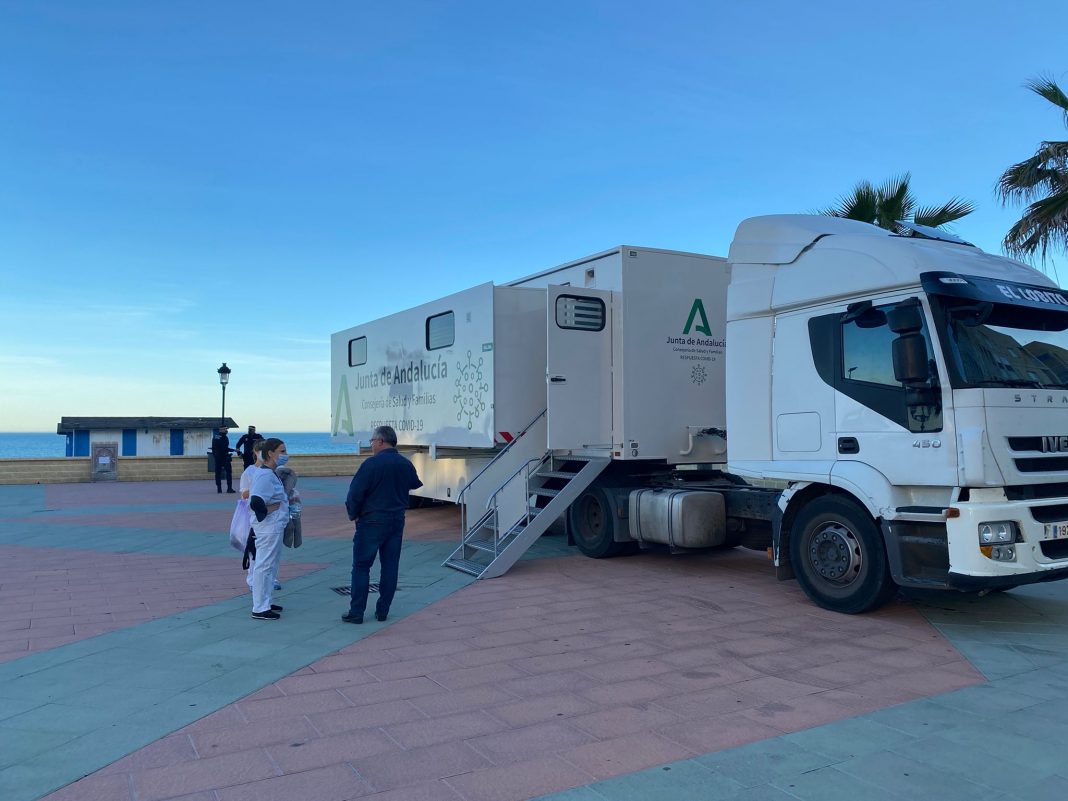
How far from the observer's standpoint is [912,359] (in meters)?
6.02

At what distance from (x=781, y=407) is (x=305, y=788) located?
17.1 ft

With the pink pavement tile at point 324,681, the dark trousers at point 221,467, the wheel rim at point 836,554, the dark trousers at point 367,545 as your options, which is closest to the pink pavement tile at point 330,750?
the pink pavement tile at point 324,681

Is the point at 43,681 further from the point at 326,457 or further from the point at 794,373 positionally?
the point at 326,457

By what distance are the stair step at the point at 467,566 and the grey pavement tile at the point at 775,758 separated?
4961 millimetres

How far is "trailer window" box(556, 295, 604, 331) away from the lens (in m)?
9.19

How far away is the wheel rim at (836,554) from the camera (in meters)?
6.77

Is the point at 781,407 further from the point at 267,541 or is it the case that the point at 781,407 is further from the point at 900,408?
the point at 267,541

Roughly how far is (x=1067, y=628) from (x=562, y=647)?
13.7ft

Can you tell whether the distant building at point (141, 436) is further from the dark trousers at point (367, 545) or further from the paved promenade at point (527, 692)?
the dark trousers at point (367, 545)

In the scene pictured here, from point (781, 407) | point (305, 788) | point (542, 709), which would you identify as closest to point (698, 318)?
point (781, 407)

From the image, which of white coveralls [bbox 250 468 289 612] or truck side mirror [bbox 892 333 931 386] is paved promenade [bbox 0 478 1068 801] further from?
truck side mirror [bbox 892 333 931 386]

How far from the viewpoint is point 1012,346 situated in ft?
20.6

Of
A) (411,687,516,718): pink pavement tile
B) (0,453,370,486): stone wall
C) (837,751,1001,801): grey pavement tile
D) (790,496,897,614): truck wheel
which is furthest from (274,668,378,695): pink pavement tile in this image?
(0,453,370,486): stone wall

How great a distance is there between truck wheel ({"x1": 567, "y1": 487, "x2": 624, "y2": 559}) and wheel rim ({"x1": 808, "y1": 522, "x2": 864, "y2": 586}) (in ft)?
9.66
